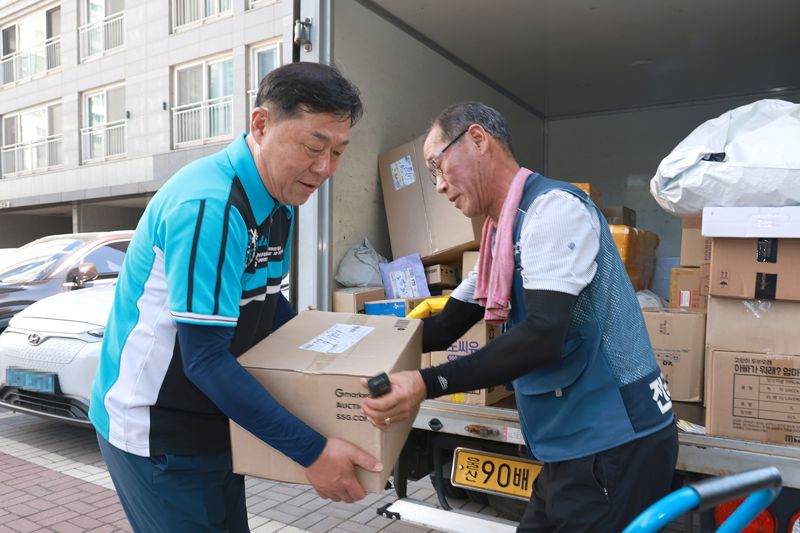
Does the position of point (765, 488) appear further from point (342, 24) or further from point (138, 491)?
point (342, 24)

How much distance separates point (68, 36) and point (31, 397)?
17.0 m

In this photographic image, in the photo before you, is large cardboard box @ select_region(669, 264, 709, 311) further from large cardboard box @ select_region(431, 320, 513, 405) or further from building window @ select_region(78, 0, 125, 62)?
building window @ select_region(78, 0, 125, 62)

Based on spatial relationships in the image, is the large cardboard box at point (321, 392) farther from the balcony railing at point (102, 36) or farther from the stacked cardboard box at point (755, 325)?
the balcony railing at point (102, 36)

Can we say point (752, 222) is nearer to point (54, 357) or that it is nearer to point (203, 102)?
point (54, 357)

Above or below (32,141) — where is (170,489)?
below

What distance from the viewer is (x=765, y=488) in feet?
3.65

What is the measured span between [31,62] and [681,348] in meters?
22.4

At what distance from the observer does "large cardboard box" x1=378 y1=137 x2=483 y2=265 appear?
3.65 metres

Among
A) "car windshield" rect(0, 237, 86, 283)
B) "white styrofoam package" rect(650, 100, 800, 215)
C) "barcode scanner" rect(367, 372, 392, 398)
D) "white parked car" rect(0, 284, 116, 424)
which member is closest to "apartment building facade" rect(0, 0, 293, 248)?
"car windshield" rect(0, 237, 86, 283)

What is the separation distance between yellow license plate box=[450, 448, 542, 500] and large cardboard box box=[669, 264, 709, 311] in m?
1.39

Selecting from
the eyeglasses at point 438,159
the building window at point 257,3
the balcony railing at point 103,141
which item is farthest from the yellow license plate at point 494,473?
the balcony railing at point 103,141

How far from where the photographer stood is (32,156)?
64.0 feet

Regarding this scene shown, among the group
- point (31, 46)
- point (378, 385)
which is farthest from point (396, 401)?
point (31, 46)

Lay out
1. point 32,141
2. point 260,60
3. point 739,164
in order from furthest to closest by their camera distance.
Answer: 1. point 32,141
2. point 260,60
3. point 739,164
